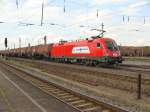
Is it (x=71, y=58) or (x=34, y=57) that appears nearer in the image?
(x=71, y=58)

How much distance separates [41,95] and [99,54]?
23199 mm

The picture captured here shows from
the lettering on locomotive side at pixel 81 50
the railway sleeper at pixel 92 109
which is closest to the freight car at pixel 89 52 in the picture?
the lettering on locomotive side at pixel 81 50

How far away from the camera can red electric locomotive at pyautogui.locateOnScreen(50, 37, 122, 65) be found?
41.6 m

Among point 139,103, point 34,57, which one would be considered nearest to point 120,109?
point 139,103

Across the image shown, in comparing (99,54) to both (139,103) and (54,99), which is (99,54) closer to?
(54,99)

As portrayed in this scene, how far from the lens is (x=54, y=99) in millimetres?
18172

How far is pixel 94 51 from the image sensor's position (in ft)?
144

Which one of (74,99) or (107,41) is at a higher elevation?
(107,41)

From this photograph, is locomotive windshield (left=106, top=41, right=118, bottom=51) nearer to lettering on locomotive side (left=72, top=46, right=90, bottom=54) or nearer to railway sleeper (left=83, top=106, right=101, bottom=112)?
lettering on locomotive side (left=72, top=46, right=90, bottom=54)

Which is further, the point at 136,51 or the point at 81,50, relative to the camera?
the point at 136,51

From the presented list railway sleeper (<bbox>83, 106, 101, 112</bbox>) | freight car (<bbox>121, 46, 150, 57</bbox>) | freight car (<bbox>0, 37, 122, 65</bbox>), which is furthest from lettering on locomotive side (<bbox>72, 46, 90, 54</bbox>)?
freight car (<bbox>121, 46, 150, 57</bbox>)

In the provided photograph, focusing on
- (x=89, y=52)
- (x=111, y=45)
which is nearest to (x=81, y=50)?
(x=89, y=52)

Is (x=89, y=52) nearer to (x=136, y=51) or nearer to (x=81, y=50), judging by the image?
(x=81, y=50)

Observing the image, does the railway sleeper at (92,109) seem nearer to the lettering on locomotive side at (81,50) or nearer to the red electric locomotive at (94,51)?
the red electric locomotive at (94,51)
